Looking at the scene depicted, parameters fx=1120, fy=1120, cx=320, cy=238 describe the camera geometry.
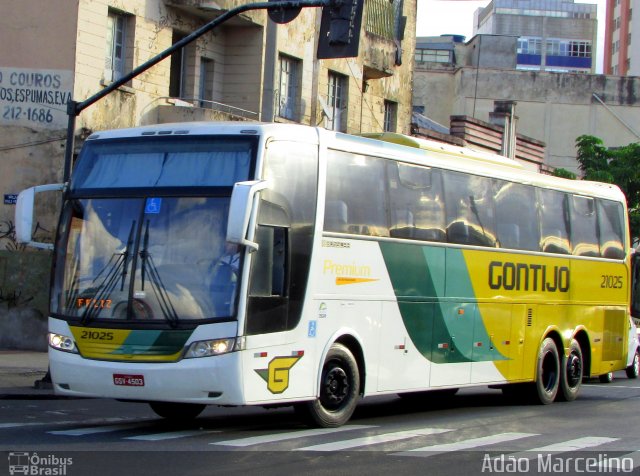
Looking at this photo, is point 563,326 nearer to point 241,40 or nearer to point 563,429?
point 563,429

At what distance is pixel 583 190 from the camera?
18.5m

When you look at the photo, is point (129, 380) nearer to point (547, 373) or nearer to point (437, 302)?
point (437, 302)

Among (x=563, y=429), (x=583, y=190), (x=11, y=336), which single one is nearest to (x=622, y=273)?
(x=583, y=190)

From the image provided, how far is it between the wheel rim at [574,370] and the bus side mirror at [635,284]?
2.25 m

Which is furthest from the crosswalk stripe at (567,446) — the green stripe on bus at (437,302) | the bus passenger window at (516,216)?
the bus passenger window at (516,216)

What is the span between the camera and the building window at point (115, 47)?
2369cm

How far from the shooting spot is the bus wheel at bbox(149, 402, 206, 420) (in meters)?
13.2

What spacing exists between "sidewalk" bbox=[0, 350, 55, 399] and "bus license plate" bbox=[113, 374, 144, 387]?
15.8 feet

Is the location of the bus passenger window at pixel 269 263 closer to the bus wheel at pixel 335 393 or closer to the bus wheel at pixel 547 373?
the bus wheel at pixel 335 393

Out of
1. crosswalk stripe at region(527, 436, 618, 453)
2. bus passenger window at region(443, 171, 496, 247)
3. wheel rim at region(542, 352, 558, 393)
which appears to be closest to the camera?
crosswalk stripe at region(527, 436, 618, 453)

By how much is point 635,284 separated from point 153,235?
11.1 m

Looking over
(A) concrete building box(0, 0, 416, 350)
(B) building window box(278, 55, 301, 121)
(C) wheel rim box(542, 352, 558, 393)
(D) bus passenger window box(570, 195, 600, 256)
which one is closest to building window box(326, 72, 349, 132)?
(A) concrete building box(0, 0, 416, 350)

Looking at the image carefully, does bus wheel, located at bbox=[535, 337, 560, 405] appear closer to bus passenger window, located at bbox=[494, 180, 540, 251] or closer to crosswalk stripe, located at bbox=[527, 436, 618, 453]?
bus passenger window, located at bbox=[494, 180, 540, 251]

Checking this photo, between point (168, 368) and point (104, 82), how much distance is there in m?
13.4
